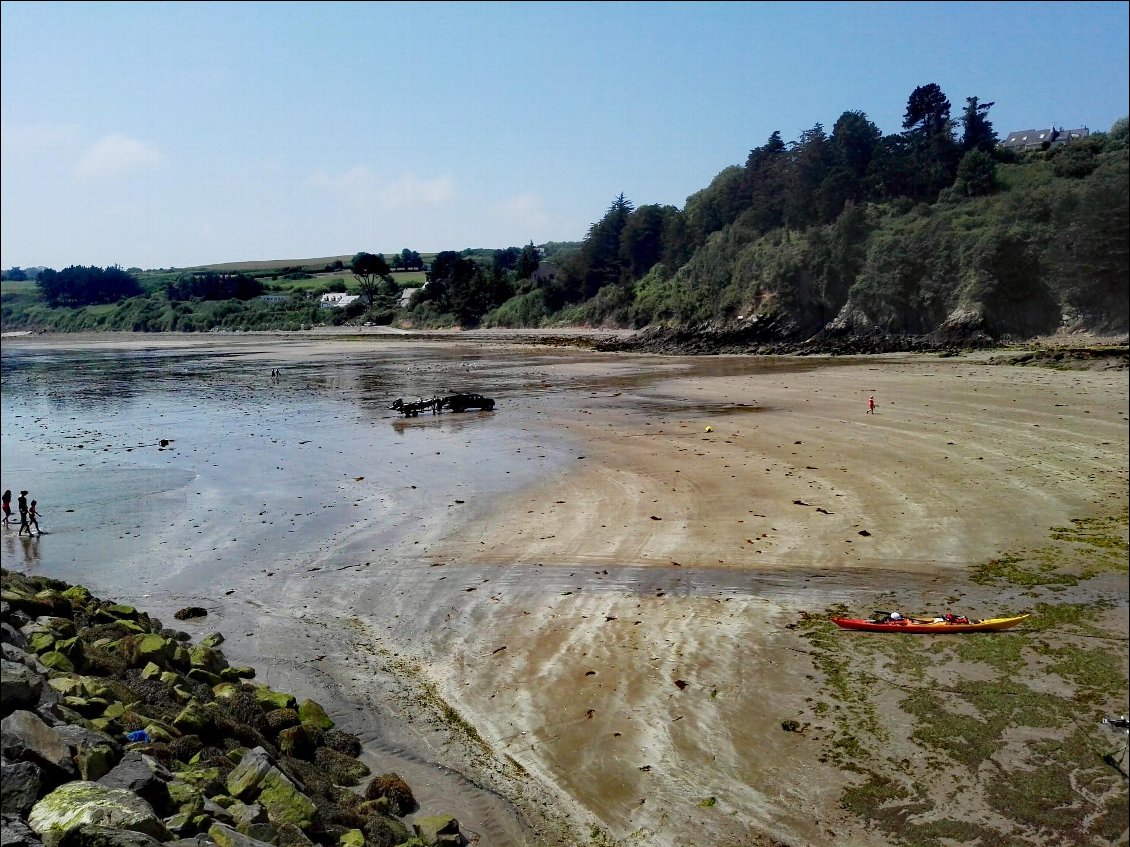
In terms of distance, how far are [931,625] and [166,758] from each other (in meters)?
8.17

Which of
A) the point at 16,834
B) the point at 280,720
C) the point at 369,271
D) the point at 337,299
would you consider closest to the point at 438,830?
the point at 280,720

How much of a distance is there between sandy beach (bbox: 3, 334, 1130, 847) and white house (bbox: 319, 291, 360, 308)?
10876 centimetres

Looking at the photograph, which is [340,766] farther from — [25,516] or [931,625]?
[25,516]

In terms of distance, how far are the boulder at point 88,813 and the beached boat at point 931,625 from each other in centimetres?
779

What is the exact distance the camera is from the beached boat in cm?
988

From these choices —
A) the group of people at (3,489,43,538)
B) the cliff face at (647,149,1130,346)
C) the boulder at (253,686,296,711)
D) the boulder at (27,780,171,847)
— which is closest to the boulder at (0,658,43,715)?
the boulder at (27,780,171,847)

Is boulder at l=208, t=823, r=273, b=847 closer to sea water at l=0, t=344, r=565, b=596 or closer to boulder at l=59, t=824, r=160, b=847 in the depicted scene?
boulder at l=59, t=824, r=160, b=847

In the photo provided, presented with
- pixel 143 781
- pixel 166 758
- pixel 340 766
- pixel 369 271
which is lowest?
pixel 340 766

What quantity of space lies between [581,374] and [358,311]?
8436cm

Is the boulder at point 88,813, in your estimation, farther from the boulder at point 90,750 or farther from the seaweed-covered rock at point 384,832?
the seaweed-covered rock at point 384,832

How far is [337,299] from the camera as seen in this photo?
132 meters

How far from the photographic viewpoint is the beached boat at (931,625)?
9875mm

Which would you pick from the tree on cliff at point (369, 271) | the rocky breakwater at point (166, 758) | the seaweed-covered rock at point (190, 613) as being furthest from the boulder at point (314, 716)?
the tree on cliff at point (369, 271)

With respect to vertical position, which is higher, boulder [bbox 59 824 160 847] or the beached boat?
boulder [bbox 59 824 160 847]
